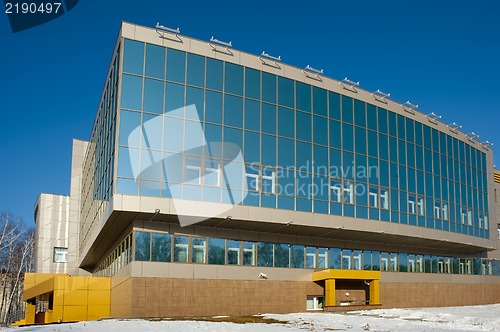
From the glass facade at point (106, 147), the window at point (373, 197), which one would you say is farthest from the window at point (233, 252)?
the window at point (373, 197)

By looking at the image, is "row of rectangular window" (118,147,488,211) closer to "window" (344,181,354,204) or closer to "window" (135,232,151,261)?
"window" (344,181,354,204)

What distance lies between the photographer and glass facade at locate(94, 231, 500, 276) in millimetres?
34031

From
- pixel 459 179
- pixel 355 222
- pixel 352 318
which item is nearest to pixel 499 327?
pixel 352 318

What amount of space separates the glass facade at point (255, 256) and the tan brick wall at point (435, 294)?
1503 millimetres

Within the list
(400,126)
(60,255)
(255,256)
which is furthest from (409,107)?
(60,255)

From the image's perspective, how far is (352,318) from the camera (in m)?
30.2

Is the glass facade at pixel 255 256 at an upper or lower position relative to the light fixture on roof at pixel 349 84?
lower

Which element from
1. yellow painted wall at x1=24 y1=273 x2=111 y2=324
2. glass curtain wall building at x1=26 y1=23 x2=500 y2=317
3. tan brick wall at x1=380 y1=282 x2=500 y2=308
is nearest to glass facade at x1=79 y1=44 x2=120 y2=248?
glass curtain wall building at x1=26 y1=23 x2=500 y2=317

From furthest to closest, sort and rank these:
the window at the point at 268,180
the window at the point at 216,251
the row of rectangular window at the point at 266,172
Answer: the window at the point at 268,180
the window at the point at 216,251
the row of rectangular window at the point at 266,172

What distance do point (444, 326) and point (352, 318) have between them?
5.29 metres

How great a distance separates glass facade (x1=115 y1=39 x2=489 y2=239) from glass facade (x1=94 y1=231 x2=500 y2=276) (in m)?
1.19

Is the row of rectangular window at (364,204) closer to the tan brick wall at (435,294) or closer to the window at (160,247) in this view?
the window at (160,247)

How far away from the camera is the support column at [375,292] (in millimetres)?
42656

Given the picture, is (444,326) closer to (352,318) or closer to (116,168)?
(352,318)
